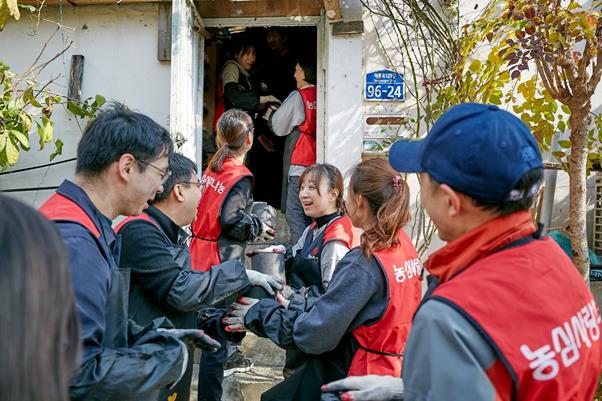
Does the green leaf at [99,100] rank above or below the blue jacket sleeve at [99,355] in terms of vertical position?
above

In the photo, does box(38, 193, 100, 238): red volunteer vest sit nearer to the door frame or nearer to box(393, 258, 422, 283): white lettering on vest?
box(393, 258, 422, 283): white lettering on vest

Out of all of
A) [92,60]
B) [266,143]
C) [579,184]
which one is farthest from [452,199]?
[266,143]

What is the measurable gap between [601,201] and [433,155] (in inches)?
183

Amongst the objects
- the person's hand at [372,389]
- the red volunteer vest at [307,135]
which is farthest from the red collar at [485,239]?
the red volunteer vest at [307,135]

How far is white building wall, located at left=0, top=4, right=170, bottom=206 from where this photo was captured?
5598 millimetres

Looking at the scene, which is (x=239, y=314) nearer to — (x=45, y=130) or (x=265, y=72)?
(x=45, y=130)

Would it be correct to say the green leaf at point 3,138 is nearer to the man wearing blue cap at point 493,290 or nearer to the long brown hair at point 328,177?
the long brown hair at point 328,177

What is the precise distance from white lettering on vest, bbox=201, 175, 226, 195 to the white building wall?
1705 mm

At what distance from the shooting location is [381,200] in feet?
7.90

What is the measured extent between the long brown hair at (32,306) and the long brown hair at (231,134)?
3.14 meters

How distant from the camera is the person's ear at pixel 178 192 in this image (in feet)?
8.53

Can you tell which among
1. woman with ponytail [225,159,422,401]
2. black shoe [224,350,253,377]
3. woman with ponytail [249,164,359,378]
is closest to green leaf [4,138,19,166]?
black shoe [224,350,253,377]

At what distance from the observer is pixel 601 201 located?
532 cm

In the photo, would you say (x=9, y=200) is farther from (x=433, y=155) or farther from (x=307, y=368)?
(x=307, y=368)
